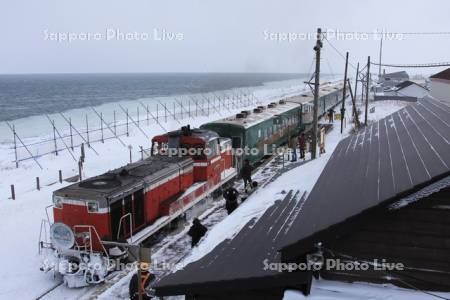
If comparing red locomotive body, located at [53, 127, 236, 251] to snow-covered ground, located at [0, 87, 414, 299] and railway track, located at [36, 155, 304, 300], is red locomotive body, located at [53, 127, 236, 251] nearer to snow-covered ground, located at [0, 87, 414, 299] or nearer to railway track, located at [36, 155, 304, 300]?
railway track, located at [36, 155, 304, 300]

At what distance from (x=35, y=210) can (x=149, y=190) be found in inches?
265

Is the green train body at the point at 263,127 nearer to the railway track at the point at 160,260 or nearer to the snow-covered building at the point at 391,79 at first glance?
the railway track at the point at 160,260

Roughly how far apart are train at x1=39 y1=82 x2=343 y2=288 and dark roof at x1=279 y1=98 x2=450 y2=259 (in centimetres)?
310

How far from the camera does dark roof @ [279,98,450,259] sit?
546 cm

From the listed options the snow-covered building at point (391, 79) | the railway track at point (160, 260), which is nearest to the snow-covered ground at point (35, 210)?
the railway track at point (160, 260)

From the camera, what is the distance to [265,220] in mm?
8328

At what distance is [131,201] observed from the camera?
1210 cm

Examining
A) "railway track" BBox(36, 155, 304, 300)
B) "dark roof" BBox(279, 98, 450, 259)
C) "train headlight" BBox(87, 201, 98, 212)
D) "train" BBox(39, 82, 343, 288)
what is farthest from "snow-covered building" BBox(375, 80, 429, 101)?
"train headlight" BBox(87, 201, 98, 212)

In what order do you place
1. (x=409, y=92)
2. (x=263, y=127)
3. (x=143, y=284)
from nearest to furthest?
(x=143, y=284) → (x=263, y=127) → (x=409, y=92)

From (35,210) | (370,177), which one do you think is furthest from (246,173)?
(370,177)

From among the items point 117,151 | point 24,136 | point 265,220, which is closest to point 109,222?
point 265,220

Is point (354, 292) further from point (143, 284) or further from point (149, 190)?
point (149, 190)

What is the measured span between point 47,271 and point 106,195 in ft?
8.52

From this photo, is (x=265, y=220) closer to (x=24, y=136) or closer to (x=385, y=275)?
(x=385, y=275)
